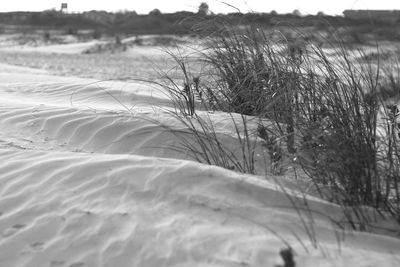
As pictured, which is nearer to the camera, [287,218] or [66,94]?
[287,218]

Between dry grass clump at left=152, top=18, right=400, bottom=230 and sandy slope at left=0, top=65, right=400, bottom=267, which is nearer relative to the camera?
sandy slope at left=0, top=65, right=400, bottom=267

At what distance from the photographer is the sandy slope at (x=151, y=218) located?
2275 mm

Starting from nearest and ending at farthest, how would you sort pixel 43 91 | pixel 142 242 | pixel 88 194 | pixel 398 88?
pixel 142 242 < pixel 88 194 < pixel 398 88 < pixel 43 91

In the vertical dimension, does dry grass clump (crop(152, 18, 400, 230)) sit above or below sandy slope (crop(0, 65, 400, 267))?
above

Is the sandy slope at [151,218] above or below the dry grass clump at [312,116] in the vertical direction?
below

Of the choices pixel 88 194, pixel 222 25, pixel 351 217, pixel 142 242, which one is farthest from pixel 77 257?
pixel 222 25

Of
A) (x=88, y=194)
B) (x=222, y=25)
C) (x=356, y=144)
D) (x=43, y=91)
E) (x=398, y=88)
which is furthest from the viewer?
(x=43, y=91)

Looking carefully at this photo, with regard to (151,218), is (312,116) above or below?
above

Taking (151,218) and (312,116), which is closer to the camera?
(151,218)

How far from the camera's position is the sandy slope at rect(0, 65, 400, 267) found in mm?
2275

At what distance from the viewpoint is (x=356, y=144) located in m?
2.69

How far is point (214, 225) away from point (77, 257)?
0.67m

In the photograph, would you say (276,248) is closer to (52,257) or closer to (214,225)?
(214,225)

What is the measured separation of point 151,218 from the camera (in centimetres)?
261
